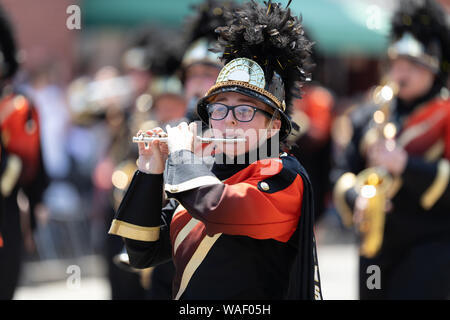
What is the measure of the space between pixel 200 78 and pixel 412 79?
5.05ft

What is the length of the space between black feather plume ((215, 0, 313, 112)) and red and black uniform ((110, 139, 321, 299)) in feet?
1.23

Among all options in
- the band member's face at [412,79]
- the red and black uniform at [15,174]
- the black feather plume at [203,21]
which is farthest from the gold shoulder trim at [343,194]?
the red and black uniform at [15,174]

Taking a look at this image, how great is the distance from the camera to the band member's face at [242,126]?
9.95ft

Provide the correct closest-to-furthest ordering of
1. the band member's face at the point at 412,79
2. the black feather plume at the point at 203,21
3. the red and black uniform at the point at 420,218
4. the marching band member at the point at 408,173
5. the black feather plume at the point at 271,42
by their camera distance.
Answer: the black feather plume at the point at 271,42, the red and black uniform at the point at 420,218, the marching band member at the point at 408,173, the black feather plume at the point at 203,21, the band member's face at the point at 412,79

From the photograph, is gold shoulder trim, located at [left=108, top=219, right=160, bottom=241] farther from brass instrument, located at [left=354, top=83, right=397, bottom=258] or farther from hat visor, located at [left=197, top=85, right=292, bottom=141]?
brass instrument, located at [left=354, top=83, right=397, bottom=258]

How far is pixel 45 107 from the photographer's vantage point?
354 inches

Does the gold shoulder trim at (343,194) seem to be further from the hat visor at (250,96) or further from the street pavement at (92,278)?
the hat visor at (250,96)

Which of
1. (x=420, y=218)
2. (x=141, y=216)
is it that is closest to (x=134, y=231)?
(x=141, y=216)

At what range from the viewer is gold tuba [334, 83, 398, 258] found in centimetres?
508

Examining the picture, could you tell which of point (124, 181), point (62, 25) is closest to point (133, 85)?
point (124, 181)

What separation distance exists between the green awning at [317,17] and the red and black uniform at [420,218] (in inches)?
234

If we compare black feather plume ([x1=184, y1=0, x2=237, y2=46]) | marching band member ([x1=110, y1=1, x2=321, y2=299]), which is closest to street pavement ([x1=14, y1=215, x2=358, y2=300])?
black feather plume ([x1=184, y1=0, x2=237, y2=46])
